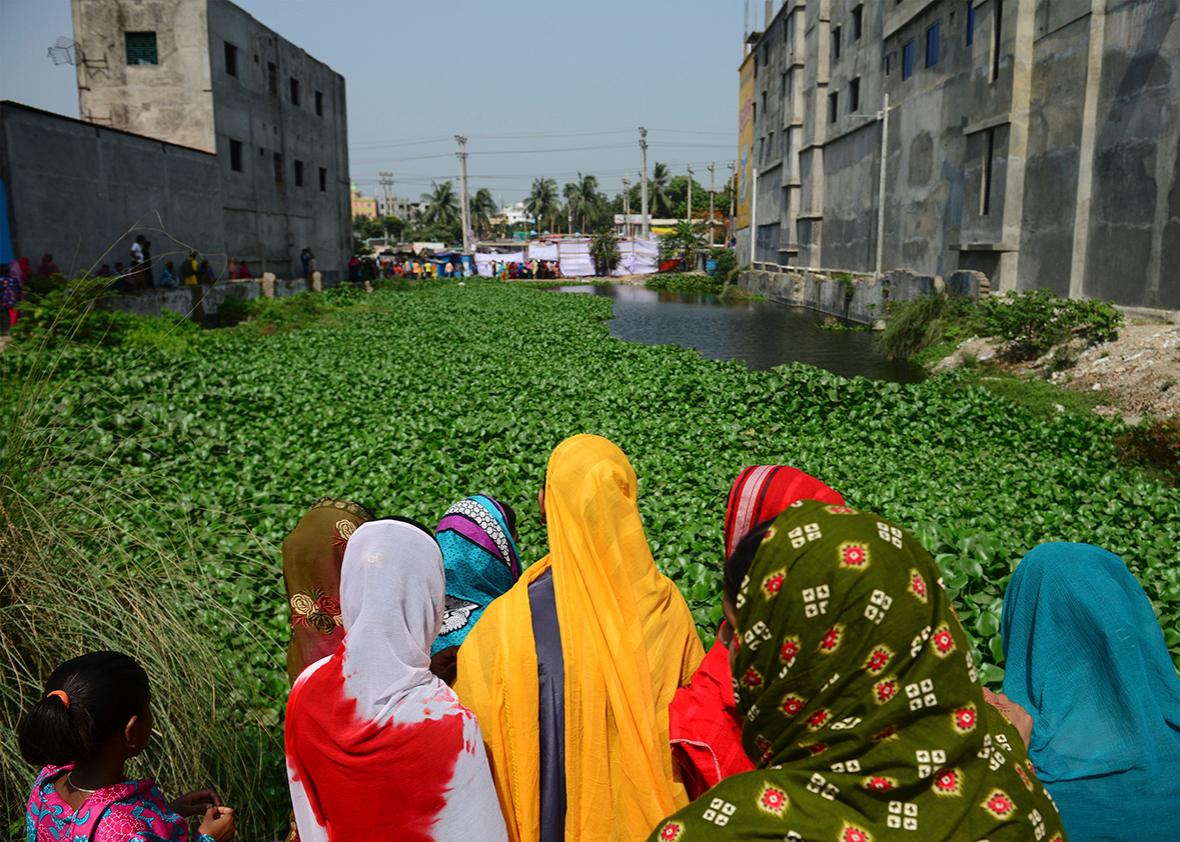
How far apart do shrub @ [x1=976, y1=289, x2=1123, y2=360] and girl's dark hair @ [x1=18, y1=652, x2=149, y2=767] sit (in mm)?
14266

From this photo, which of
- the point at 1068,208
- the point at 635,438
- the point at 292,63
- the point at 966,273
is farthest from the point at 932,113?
the point at 292,63

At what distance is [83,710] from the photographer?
204 centimetres

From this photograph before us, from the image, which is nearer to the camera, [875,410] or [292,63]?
[875,410]

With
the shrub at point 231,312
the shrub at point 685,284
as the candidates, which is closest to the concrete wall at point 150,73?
the shrub at point 231,312

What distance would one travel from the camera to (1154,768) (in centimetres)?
199

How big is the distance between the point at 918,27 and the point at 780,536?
82.5ft

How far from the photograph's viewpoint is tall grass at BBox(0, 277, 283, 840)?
2.83 meters

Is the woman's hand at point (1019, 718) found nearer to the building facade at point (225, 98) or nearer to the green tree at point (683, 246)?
the building facade at point (225, 98)

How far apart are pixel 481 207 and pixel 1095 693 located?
286 feet

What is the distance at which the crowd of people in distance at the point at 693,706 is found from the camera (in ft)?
5.02

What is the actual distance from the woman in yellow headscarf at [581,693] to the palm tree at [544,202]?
279 ft

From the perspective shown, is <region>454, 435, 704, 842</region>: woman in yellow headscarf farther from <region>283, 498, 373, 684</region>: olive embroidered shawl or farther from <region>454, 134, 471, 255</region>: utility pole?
<region>454, 134, 471, 255</region>: utility pole

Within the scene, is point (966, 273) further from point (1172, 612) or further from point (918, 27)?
point (1172, 612)

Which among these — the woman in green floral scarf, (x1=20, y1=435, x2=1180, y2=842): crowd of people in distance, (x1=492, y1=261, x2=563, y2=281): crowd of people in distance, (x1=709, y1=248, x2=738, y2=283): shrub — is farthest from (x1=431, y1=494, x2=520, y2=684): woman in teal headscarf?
(x1=492, y1=261, x2=563, y2=281): crowd of people in distance
